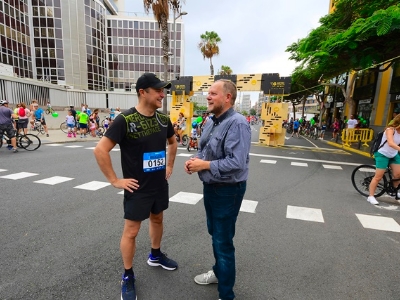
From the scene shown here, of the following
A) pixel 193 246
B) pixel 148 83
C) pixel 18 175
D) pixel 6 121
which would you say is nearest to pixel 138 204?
pixel 148 83

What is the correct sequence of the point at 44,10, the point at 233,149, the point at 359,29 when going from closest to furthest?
1. the point at 233,149
2. the point at 359,29
3. the point at 44,10

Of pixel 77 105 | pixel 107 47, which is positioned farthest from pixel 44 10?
pixel 77 105

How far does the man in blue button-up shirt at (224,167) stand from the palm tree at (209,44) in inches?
1259

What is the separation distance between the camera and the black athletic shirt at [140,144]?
2057 mm

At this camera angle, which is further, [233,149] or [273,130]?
[273,130]

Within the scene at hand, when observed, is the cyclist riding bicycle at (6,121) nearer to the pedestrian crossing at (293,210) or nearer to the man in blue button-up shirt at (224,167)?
the pedestrian crossing at (293,210)

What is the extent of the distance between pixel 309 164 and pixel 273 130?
19.0 ft

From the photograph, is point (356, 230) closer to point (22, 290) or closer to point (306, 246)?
point (306, 246)

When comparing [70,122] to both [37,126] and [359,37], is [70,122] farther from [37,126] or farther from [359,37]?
[359,37]

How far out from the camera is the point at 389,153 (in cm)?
448

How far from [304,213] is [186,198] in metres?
2.28

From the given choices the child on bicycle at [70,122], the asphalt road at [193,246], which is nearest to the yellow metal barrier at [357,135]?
the asphalt road at [193,246]

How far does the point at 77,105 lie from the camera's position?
3075cm

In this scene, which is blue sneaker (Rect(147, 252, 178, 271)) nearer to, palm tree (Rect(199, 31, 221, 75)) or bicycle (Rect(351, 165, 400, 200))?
bicycle (Rect(351, 165, 400, 200))
